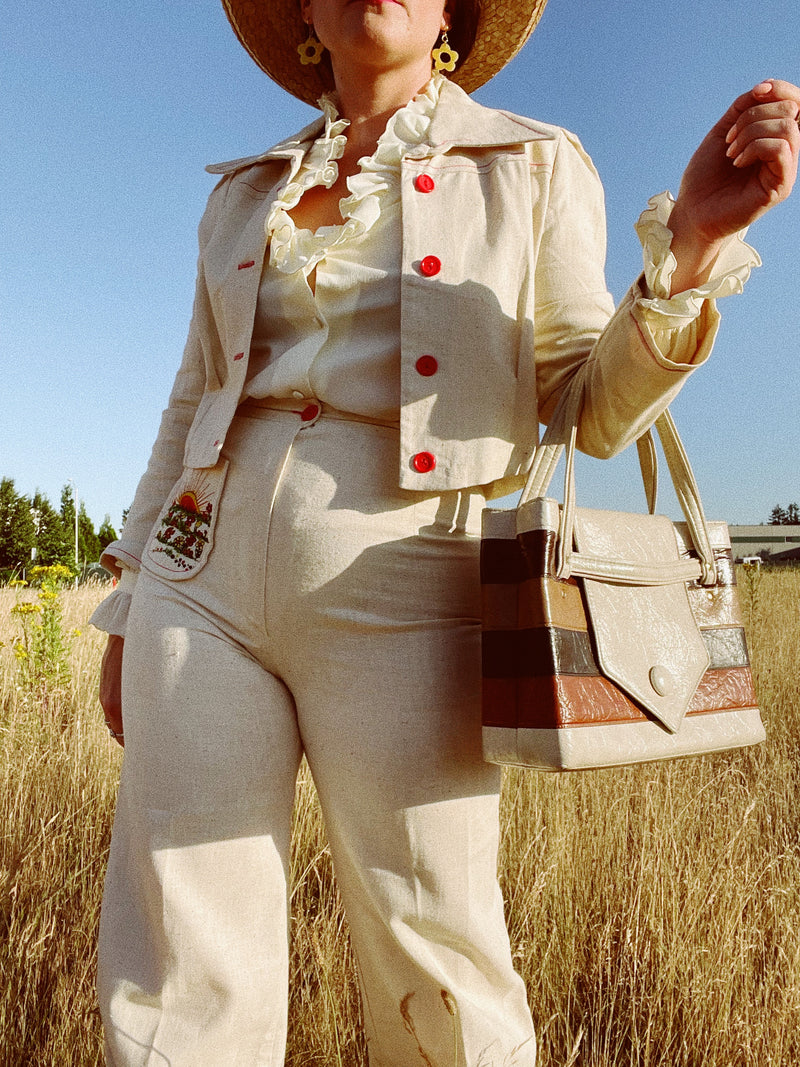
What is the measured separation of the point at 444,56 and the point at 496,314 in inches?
31.3

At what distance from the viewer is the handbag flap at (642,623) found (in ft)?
3.50

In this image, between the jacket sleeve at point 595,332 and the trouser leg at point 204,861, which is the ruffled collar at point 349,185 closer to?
the jacket sleeve at point 595,332

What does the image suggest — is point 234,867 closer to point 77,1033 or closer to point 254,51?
point 77,1033

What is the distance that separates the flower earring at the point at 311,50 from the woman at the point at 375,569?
0.38 meters

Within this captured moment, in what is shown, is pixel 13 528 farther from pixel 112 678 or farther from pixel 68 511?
pixel 112 678

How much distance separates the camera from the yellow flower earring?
5.17 ft

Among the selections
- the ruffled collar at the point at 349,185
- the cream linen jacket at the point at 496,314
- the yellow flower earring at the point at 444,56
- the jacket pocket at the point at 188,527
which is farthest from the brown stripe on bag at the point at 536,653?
the yellow flower earring at the point at 444,56

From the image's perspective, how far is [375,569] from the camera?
3.68 ft

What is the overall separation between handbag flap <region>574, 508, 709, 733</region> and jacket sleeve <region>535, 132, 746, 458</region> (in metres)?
0.14

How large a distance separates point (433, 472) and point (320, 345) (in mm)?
268

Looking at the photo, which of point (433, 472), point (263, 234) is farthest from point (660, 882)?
point (263, 234)

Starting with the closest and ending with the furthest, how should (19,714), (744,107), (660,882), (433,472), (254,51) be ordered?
(744,107), (433,472), (254,51), (660,882), (19,714)

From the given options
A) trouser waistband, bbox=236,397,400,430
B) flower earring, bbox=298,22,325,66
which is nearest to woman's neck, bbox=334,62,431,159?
flower earring, bbox=298,22,325,66

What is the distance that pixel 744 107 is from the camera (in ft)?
3.14
